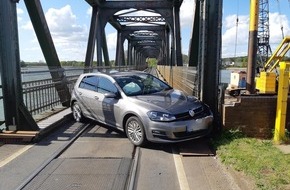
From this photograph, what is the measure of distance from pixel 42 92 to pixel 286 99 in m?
7.33

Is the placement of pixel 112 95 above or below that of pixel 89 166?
above

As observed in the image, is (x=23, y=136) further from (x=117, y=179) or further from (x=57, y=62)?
(x=57, y=62)

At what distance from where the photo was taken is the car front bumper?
6898 mm

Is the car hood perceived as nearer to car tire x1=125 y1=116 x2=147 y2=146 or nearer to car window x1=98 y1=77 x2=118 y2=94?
car tire x1=125 y1=116 x2=147 y2=146

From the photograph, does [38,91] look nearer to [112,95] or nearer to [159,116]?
[112,95]

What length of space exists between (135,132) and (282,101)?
3.09 metres

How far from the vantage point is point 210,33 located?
837 cm

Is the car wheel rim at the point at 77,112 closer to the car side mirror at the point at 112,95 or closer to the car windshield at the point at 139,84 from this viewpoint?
the car windshield at the point at 139,84

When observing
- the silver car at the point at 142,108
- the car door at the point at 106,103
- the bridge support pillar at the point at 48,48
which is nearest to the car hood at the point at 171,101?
the silver car at the point at 142,108

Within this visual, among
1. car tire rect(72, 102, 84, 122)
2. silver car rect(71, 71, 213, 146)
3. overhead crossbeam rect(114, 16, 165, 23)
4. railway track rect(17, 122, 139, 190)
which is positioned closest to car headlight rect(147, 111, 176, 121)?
silver car rect(71, 71, 213, 146)

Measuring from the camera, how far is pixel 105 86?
29.2 ft

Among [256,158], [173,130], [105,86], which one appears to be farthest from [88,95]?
[256,158]

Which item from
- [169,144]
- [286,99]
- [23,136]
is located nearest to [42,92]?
[23,136]

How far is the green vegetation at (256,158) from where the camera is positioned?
4.93 metres
